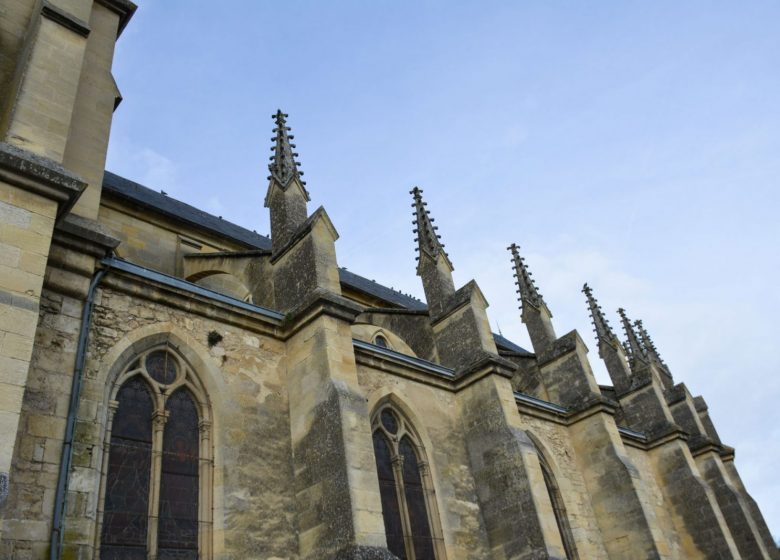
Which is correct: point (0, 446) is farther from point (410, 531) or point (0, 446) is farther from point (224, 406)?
point (410, 531)

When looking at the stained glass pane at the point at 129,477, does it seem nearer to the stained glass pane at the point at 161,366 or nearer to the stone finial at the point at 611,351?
the stained glass pane at the point at 161,366

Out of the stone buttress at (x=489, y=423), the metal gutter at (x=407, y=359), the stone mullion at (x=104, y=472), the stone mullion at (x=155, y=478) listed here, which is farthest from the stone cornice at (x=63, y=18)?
the stone buttress at (x=489, y=423)

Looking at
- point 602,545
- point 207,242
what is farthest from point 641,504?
point 207,242

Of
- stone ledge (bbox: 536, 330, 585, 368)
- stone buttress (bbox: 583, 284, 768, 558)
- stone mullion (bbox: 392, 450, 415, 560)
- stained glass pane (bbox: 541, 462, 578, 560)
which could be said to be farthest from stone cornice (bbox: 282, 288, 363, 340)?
stone buttress (bbox: 583, 284, 768, 558)

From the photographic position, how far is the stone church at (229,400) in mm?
5926

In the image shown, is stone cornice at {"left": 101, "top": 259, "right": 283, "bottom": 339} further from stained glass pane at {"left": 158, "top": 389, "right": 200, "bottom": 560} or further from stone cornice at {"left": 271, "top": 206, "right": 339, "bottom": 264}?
stone cornice at {"left": 271, "top": 206, "right": 339, "bottom": 264}

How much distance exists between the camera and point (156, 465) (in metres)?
6.90

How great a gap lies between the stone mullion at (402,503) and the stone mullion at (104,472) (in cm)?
428

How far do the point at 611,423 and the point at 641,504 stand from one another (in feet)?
5.69

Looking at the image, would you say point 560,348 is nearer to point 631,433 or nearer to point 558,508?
point 631,433

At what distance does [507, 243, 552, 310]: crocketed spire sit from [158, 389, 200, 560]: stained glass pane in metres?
9.95

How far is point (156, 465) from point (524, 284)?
10.9 metres

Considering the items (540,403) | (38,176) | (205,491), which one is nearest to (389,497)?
(205,491)

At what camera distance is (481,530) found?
1000 cm
